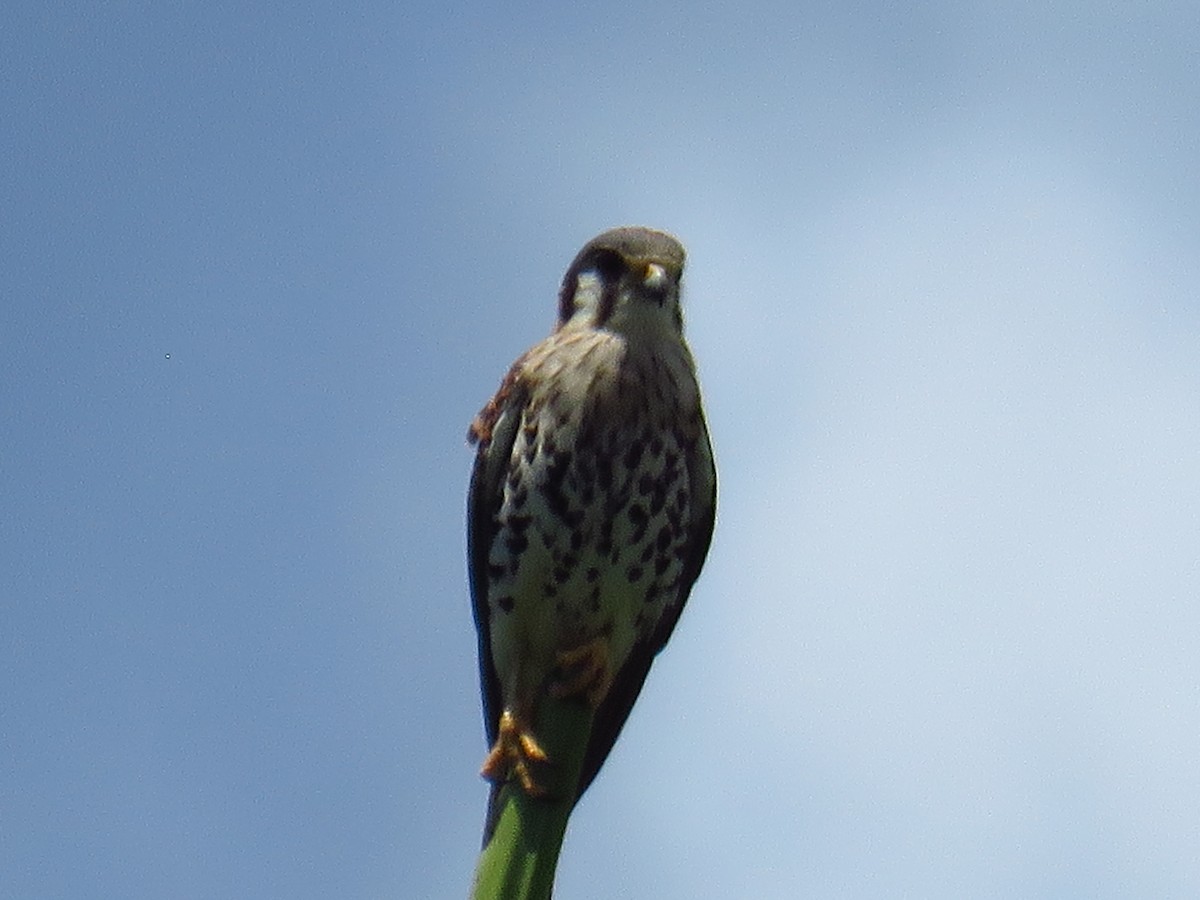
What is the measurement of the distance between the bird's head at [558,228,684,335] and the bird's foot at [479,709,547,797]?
1.43m

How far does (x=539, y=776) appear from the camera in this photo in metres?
3.84

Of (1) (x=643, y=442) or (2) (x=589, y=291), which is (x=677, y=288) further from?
(1) (x=643, y=442)

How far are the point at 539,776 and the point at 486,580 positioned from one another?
1488mm

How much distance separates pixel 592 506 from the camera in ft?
16.5

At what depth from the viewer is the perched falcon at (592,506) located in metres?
5.06

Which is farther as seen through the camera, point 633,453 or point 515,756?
point 633,453

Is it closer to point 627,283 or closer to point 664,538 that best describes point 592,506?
point 664,538

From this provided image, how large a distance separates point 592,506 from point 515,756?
1.02 metres

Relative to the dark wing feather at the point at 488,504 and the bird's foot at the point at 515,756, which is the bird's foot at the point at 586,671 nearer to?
the bird's foot at the point at 515,756

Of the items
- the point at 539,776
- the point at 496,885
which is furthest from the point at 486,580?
the point at 496,885

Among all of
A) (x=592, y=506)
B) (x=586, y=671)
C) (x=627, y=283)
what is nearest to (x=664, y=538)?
(x=592, y=506)

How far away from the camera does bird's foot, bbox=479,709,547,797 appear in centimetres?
386

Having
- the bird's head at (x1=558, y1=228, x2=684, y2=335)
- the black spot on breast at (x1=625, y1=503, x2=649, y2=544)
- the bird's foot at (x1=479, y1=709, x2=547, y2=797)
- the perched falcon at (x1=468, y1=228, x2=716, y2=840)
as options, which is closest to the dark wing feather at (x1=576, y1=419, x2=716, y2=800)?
the perched falcon at (x1=468, y1=228, x2=716, y2=840)

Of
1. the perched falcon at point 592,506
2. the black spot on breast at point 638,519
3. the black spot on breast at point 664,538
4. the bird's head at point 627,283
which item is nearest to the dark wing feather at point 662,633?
the perched falcon at point 592,506
